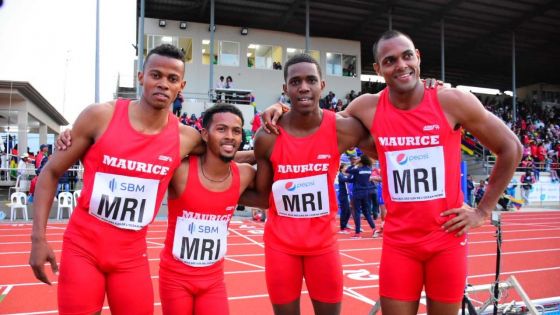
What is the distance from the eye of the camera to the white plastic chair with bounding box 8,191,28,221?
1185 cm

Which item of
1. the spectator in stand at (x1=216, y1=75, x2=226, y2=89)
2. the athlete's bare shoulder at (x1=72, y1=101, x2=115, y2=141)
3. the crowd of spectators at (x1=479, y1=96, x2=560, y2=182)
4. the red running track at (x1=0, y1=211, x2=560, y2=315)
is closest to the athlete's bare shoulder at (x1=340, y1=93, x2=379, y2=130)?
the athlete's bare shoulder at (x1=72, y1=101, x2=115, y2=141)

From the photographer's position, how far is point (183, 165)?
2.69m

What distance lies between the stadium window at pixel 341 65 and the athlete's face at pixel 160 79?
2567cm

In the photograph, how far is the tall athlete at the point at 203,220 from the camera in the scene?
8.21ft

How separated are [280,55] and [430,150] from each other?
24503 mm

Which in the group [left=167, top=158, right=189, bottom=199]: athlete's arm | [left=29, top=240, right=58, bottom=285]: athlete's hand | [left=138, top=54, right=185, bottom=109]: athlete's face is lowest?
[left=29, top=240, right=58, bottom=285]: athlete's hand

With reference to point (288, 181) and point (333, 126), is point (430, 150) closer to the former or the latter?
point (333, 126)

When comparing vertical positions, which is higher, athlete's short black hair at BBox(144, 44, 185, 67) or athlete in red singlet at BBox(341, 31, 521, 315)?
athlete's short black hair at BBox(144, 44, 185, 67)

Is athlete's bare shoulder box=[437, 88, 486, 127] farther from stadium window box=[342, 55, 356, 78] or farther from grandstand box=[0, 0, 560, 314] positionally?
stadium window box=[342, 55, 356, 78]

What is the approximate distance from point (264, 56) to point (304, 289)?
22.3 metres

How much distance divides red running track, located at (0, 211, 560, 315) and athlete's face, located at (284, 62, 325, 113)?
262 cm

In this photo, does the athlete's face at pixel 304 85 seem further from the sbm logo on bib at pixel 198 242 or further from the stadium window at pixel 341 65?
the stadium window at pixel 341 65

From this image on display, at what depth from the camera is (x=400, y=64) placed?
8.37 ft

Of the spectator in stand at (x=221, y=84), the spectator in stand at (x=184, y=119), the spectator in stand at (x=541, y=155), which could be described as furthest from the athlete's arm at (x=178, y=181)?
the spectator in stand at (x=541, y=155)
